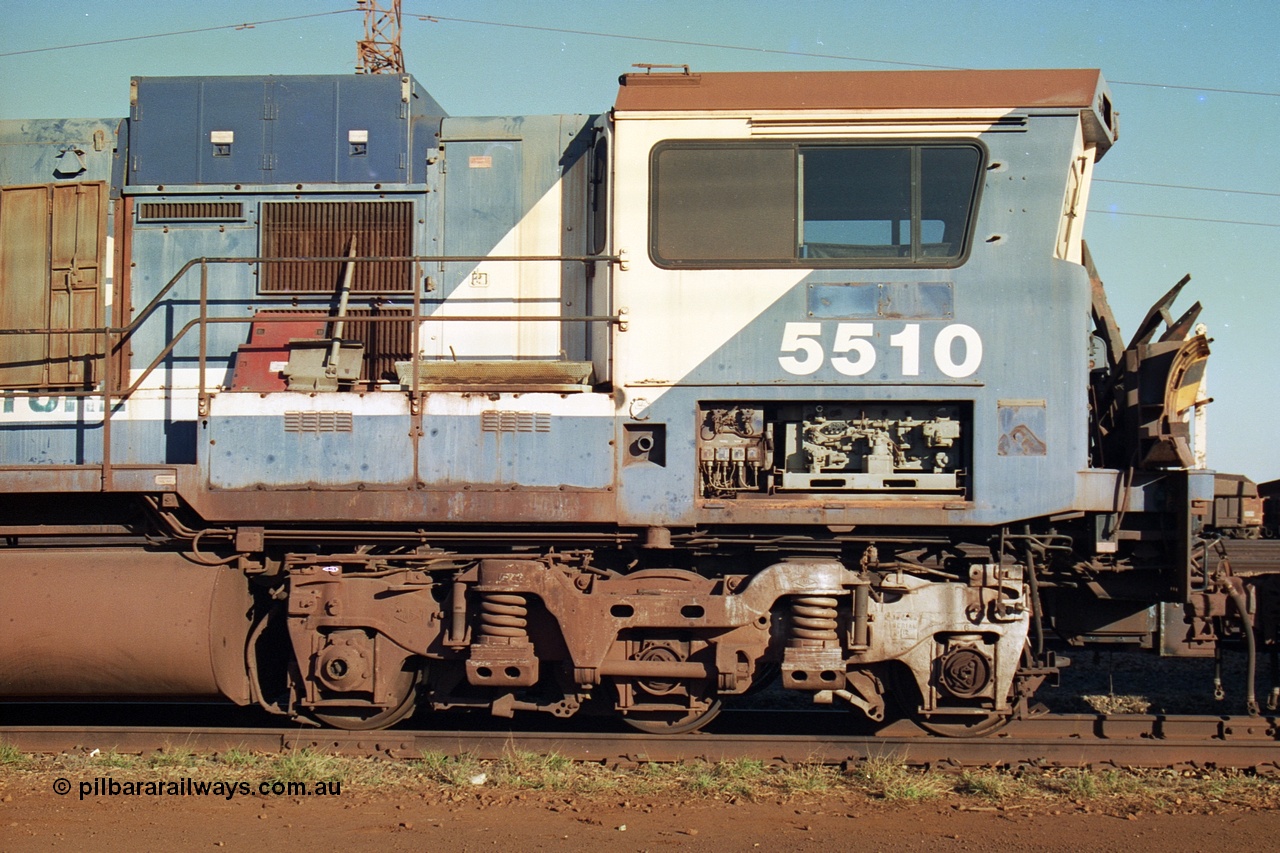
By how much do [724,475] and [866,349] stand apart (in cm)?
125

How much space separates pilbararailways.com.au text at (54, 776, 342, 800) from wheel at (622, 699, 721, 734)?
2083mm

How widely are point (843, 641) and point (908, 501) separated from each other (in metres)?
1.05

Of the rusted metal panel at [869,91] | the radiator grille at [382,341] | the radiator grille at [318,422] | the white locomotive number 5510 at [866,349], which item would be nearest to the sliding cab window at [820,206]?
the rusted metal panel at [869,91]

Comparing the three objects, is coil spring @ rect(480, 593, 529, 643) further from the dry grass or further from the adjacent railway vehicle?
the dry grass

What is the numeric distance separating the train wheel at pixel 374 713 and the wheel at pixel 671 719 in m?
1.54

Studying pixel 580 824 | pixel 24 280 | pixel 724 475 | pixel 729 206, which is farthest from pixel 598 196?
pixel 24 280

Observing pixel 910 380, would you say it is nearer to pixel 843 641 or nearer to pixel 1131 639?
pixel 843 641

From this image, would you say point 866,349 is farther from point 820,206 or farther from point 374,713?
point 374,713

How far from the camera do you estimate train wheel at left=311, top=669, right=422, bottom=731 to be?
295 inches

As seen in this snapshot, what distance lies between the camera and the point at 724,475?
7004 millimetres

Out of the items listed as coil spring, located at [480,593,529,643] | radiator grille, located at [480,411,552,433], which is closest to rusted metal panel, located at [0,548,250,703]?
coil spring, located at [480,593,529,643]

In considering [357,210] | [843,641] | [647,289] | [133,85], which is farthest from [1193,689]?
[133,85]

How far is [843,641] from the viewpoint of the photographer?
7078 mm

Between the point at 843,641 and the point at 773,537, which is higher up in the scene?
the point at 773,537
